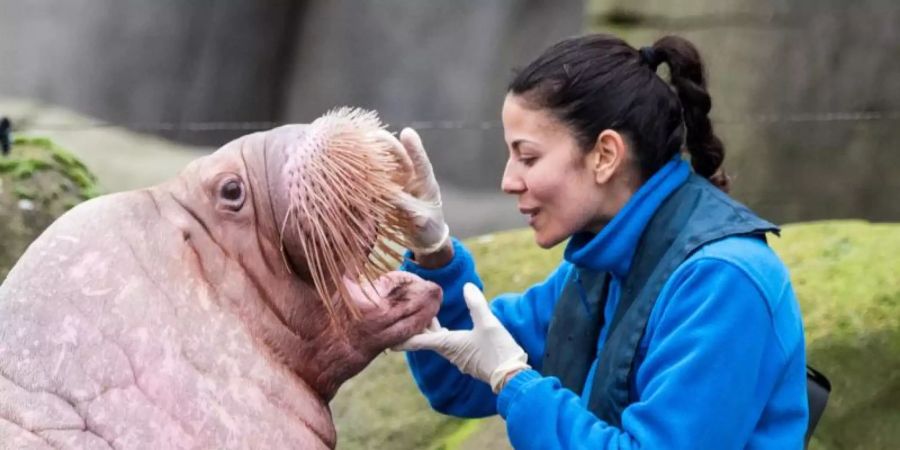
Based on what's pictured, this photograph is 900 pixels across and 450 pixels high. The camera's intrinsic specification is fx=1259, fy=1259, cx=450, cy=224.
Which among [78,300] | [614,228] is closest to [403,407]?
[614,228]

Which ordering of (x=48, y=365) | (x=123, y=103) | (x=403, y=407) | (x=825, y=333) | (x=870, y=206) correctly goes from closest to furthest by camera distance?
(x=48, y=365) < (x=825, y=333) < (x=403, y=407) < (x=870, y=206) < (x=123, y=103)

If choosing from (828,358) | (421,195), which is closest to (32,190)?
(421,195)

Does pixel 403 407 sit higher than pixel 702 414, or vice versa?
pixel 702 414

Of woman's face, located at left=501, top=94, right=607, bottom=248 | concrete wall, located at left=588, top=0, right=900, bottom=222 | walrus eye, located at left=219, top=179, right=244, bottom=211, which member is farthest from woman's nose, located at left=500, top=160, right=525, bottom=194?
concrete wall, located at left=588, top=0, right=900, bottom=222

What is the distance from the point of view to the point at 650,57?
237 centimetres

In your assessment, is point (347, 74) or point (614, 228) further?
point (347, 74)

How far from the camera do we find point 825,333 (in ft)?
11.3

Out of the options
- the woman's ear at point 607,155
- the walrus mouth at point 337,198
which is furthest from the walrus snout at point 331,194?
the woman's ear at point 607,155

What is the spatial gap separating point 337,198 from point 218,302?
0.25 m

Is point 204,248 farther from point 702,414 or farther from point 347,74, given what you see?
point 347,74

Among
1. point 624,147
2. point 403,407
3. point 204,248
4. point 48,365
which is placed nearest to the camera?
point 48,365

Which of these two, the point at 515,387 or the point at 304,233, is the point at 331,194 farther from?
the point at 515,387

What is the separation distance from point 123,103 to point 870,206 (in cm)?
532

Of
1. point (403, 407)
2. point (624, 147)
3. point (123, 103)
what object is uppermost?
point (624, 147)
